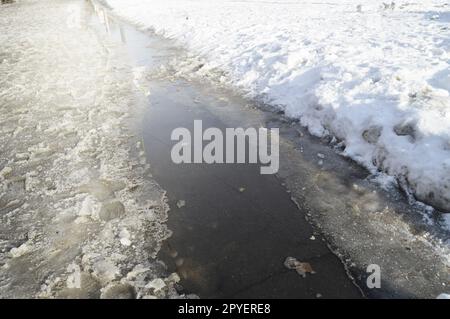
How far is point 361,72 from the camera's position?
7039 mm

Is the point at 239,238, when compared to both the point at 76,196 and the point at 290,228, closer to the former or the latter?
the point at 290,228

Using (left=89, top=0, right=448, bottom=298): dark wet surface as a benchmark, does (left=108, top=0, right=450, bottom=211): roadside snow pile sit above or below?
above

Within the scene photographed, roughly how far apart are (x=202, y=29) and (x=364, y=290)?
43.8ft

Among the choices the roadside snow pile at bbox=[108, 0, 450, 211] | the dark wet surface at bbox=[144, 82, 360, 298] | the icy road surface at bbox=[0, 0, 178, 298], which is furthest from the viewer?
the roadside snow pile at bbox=[108, 0, 450, 211]

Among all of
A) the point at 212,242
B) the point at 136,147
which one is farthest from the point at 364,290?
the point at 136,147

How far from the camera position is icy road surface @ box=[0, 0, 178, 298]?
142 inches

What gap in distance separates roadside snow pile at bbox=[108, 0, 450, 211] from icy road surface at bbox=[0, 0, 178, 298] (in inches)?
124

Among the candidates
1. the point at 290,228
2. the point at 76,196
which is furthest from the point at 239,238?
the point at 76,196

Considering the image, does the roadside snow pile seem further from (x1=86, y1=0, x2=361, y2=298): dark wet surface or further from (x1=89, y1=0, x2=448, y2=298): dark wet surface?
(x1=86, y1=0, x2=361, y2=298): dark wet surface

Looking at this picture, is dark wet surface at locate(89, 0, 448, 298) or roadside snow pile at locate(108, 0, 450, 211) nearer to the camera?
dark wet surface at locate(89, 0, 448, 298)

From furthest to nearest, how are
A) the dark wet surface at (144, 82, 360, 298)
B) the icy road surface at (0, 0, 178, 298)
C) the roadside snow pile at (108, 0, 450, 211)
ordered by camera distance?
the roadside snow pile at (108, 0, 450, 211), the icy road surface at (0, 0, 178, 298), the dark wet surface at (144, 82, 360, 298)

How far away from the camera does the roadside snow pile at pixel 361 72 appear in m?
4.80

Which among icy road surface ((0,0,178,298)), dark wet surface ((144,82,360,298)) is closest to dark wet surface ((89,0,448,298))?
dark wet surface ((144,82,360,298))
